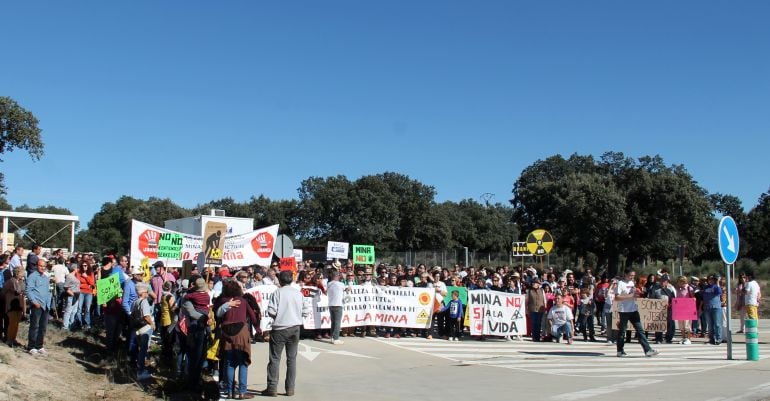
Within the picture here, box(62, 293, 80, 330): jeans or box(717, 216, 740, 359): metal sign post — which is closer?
box(717, 216, 740, 359): metal sign post

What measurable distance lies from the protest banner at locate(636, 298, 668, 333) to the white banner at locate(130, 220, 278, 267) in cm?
1209

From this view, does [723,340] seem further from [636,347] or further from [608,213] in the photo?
[608,213]

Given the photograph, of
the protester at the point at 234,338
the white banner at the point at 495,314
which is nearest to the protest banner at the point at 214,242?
the protester at the point at 234,338

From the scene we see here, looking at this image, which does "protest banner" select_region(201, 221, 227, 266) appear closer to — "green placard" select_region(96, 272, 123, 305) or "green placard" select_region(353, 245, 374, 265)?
"green placard" select_region(96, 272, 123, 305)

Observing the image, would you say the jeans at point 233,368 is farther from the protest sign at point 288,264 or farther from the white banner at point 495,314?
the protest sign at point 288,264

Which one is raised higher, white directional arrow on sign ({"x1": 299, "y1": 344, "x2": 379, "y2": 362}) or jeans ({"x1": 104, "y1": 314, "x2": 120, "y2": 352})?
jeans ({"x1": 104, "y1": 314, "x2": 120, "y2": 352})

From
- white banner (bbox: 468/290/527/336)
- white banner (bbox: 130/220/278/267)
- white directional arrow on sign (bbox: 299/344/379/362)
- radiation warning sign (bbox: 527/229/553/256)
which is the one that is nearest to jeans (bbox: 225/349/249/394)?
white directional arrow on sign (bbox: 299/344/379/362)

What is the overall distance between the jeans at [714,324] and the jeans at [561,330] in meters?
3.67

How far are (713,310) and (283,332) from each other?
42.4 feet

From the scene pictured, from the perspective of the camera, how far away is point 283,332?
1000cm

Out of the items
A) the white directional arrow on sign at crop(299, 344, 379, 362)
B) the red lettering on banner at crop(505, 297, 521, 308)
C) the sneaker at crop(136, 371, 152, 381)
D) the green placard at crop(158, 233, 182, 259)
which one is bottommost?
the sneaker at crop(136, 371, 152, 381)

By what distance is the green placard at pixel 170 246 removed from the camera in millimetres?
20953

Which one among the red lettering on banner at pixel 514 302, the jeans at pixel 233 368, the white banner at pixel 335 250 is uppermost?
the white banner at pixel 335 250

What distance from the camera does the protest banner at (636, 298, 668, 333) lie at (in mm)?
18125
